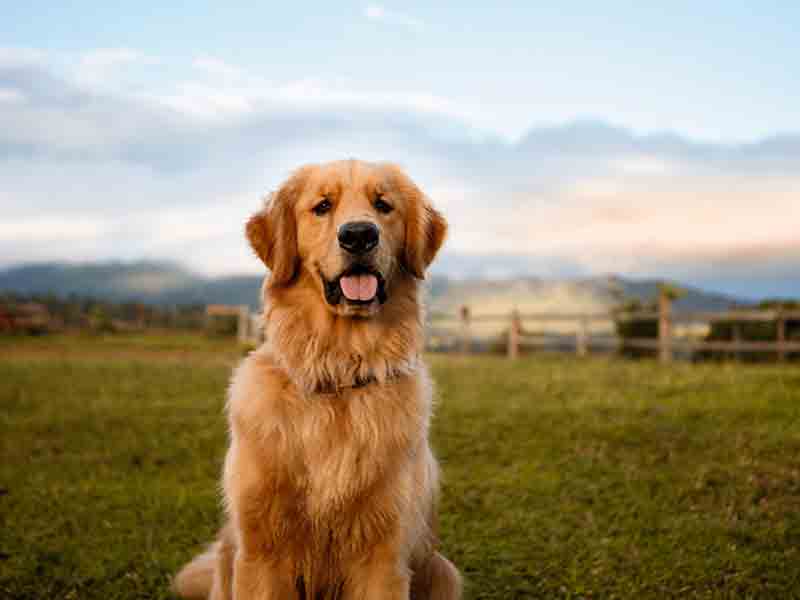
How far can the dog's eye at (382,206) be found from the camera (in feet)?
12.6

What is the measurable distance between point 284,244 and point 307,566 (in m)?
1.44

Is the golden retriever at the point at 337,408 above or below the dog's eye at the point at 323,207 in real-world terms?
below

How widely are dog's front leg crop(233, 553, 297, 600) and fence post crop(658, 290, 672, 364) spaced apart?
65.9 feet

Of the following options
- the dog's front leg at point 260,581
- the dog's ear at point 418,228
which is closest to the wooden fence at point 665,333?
the dog's ear at point 418,228

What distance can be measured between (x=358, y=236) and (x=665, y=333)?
67.7ft

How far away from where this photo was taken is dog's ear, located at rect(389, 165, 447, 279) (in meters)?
3.92

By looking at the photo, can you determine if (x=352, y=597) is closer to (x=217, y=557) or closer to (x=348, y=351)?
(x=217, y=557)

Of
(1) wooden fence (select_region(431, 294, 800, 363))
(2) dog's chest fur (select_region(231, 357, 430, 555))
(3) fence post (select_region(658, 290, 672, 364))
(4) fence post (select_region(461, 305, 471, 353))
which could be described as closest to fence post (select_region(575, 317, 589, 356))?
(1) wooden fence (select_region(431, 294, 800, 363))

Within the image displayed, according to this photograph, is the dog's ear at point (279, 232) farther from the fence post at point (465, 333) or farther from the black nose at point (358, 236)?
the fence post at point (465, 333)

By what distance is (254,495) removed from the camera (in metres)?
3.47

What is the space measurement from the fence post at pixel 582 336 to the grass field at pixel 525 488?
37.9 ft

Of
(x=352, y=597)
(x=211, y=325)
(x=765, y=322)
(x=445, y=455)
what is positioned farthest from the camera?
(x=211, y=325)

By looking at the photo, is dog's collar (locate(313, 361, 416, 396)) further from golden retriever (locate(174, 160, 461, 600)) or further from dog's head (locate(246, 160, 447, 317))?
dog's head (locate(246, 160, 447, 317))

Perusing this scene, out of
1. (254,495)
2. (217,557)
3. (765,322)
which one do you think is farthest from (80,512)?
(765,322)
